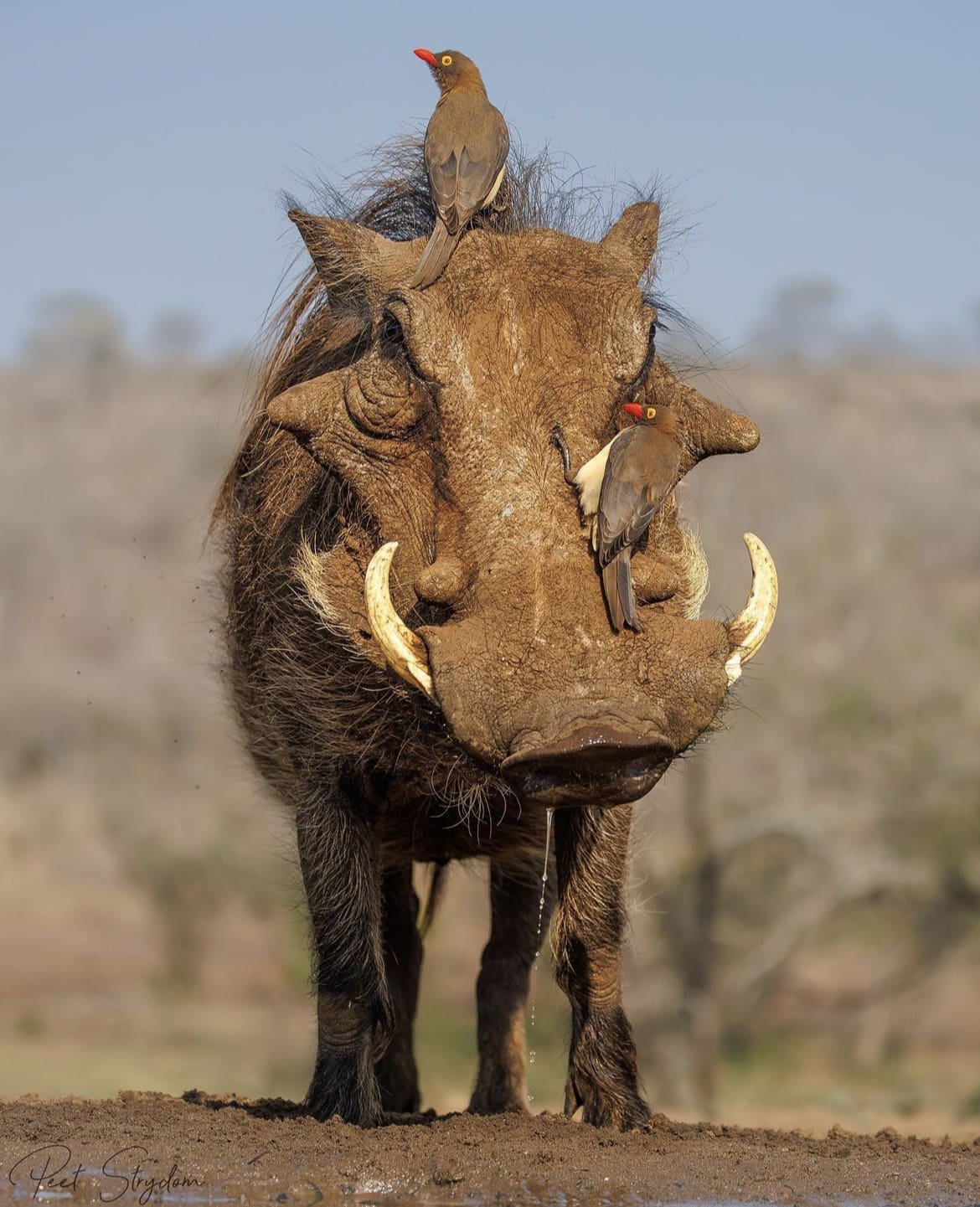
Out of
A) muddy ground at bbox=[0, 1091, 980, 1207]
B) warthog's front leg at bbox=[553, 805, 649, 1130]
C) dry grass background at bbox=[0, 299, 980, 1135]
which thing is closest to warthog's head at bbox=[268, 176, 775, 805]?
warthog's front leg at bbox=[553, 805, 649, 1130]

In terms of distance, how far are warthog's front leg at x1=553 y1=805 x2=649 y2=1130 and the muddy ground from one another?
0.72ft

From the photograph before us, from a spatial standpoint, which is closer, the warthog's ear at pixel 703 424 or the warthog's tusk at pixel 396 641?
the warthog's tusk at pixel 396 641

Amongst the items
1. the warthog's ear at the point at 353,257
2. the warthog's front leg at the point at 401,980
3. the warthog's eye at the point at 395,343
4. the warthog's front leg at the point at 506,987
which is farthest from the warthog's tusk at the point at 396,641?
the warthog's front leg at the point at 401,980

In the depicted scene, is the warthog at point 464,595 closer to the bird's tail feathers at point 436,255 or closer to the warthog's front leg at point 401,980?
the bird's tail feathers at point 436,255

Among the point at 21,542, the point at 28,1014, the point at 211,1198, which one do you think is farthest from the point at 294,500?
the point at 21,542

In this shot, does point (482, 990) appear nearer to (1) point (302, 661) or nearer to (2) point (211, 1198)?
(1) point (302, 661)

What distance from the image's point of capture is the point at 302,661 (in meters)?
5.14

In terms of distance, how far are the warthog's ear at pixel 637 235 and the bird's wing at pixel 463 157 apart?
385mm

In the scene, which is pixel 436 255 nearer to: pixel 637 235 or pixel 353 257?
pixel 353 257

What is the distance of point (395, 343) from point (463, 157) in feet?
A: 1.80

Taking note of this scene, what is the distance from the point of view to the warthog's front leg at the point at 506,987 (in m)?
6.19

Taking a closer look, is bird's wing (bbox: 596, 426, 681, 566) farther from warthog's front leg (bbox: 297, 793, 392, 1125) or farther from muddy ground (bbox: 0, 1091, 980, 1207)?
warthog's front leg (bbox: 297, 793, 392, 1125)

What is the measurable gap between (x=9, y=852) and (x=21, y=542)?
7750mm

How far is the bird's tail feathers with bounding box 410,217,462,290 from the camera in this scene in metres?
4.64
